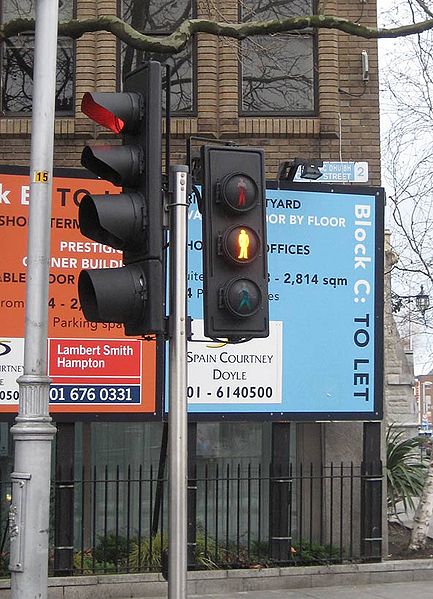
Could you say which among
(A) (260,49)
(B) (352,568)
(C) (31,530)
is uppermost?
(A) (260,49)

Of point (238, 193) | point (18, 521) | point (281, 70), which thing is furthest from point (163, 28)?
point (18, 521)

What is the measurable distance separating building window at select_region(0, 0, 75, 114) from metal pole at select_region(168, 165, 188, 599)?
20.4ft

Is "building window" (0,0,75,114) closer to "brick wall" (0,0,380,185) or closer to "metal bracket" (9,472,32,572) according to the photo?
"brick wall" (0,0,380,185)

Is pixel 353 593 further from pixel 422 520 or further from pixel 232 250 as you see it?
pixel 232 250

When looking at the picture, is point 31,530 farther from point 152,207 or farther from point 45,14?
point 45,14

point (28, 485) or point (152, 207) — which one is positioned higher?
point (152, 207)

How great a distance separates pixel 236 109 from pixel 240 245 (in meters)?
6.06

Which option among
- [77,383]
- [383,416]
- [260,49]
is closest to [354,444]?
[383,416]

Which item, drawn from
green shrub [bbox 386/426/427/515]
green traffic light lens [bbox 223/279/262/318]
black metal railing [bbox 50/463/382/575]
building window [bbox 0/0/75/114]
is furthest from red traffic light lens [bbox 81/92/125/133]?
green shrub [bbox 386/426/427/515]

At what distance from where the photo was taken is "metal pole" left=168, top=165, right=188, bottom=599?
17.8 ft

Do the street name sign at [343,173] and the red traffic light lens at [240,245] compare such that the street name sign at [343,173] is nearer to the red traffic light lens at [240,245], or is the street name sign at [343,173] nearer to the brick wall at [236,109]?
the brick wall at [236,109]

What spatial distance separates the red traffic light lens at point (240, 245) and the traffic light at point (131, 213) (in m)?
0.37

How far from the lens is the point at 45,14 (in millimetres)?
6379

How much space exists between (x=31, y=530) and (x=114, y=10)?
23.5 ft
